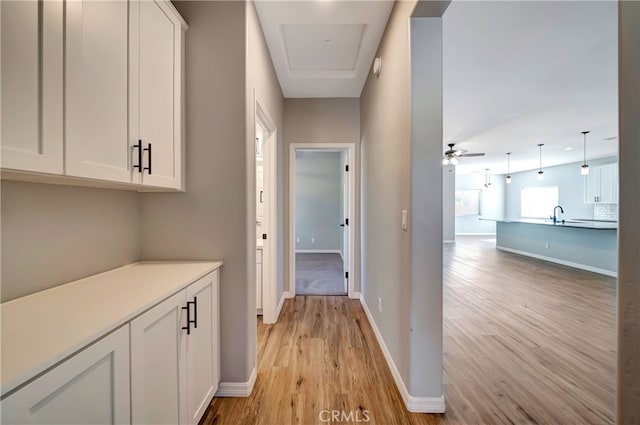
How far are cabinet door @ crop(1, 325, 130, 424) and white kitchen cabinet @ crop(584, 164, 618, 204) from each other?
1048 cm

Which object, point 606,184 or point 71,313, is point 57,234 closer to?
point 71,313

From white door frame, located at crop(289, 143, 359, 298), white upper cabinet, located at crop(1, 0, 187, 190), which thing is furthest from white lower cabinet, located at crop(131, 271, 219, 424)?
white door frame, located at crop(289, 143, 359, 298)

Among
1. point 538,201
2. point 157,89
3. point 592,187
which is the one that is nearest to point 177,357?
point 157,89

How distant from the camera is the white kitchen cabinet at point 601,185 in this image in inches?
271

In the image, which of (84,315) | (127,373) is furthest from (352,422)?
(84,315)

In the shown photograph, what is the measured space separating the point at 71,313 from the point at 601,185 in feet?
35.8

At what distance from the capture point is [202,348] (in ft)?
4.47

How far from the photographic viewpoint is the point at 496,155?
7.32m

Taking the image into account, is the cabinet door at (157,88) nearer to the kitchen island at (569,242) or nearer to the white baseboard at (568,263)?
the kitchen island at (569,242)

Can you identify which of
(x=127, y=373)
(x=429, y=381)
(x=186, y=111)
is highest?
(x=186, y=111)

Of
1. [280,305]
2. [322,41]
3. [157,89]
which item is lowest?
[280,305]

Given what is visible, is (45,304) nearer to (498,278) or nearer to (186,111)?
(186,111)

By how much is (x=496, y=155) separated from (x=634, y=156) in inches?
330

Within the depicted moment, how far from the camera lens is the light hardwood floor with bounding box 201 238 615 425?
59.8 inches
